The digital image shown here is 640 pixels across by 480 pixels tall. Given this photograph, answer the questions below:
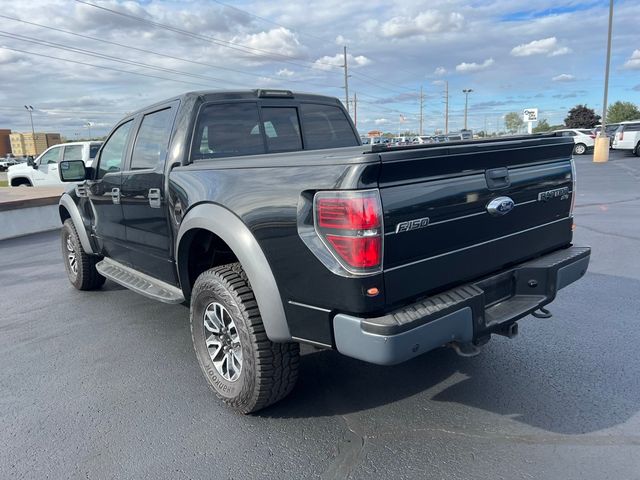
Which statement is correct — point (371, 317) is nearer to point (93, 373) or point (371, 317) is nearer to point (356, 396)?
point (356, 396)

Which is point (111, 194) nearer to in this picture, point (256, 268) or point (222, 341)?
point (222, 341)

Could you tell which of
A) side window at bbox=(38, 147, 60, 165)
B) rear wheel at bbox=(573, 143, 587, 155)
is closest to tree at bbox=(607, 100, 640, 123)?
rear wheel at bbox=(573, 143, 587, 155)

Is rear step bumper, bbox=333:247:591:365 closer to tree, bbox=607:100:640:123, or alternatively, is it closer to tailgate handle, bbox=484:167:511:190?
tailgate handle, bbox=484:167:511:190

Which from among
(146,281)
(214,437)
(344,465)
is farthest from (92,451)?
(146,281)

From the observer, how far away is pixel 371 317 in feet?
7.81

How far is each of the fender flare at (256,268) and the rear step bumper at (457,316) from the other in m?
0.37

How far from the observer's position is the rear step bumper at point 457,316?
233cm

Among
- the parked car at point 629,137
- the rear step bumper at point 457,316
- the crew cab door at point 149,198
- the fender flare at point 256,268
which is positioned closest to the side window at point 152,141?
the crew cab door at point 149,198

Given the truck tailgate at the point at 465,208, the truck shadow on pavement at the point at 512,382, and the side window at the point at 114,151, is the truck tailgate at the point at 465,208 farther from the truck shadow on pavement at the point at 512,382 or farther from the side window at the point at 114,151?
the side window at the point at 114,151

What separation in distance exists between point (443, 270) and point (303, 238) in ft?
2.49

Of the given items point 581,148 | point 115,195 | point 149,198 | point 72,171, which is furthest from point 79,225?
point 581,148

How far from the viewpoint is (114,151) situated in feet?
16.0

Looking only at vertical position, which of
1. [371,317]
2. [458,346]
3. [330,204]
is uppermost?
[330,204]

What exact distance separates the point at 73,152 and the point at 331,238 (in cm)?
1364
